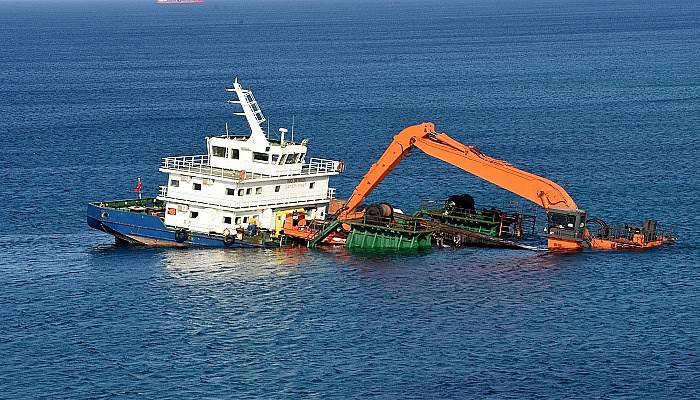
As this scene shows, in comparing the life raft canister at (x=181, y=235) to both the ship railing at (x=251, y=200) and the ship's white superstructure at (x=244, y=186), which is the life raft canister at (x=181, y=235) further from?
the ship railing at (x=251, y=200)

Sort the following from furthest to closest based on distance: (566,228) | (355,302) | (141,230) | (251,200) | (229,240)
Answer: (141,230)
(251,200)
(229,240)
(566,228)
(355,302)

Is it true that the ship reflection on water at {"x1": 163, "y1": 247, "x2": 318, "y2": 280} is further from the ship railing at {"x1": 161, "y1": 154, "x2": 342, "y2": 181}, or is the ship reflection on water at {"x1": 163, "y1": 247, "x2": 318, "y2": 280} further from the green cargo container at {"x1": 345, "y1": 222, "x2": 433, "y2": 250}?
the ship railing at {"x1": 161, "y1": 154, "x2": 342, "y2": 181}

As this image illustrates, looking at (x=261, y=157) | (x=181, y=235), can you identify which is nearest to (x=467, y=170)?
(x=261, y=157)

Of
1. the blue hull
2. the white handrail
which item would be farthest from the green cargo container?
the blue hull

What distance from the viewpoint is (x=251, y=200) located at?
3022 inches

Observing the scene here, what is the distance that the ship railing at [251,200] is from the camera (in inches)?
3009

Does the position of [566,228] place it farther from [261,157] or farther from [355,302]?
[261,157]

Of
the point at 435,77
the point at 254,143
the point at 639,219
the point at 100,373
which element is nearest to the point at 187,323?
the point at 100,373

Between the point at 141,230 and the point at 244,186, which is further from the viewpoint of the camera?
the point at 141,230

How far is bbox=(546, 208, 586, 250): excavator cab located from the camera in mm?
73125

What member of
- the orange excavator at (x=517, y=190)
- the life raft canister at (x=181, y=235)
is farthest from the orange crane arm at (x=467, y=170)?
the life raft canister at (x=181, y=235)

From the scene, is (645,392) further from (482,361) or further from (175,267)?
(175,267)

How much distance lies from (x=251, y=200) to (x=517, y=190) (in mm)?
14946

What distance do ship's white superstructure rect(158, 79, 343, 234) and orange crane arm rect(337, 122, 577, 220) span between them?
91.5 inches
